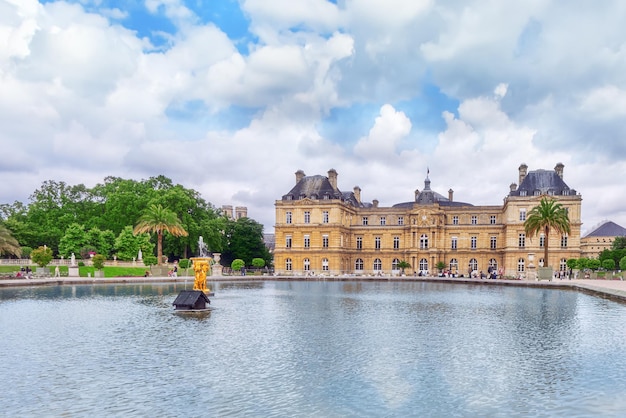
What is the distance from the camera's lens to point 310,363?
16.0 meters

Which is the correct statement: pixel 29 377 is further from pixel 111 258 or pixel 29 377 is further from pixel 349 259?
pixel 349 259

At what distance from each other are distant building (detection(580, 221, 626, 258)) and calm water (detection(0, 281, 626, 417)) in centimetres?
12155

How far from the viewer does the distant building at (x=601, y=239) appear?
134625mm

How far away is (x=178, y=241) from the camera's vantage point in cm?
8119

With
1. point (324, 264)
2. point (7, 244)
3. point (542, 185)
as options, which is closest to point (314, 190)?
point (324, 264)

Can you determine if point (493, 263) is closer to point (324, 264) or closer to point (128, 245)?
point (324, 264)

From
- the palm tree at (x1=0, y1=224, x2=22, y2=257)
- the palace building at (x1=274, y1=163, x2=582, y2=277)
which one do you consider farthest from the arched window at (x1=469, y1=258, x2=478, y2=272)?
the palm tree at (x1=0, y1=224, x2=22, y2=257)

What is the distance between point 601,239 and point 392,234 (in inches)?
3132

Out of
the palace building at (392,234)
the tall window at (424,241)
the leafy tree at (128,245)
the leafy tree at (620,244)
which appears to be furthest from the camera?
the leafy tree at (620,244)

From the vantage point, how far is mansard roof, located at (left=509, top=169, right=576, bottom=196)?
253 feet

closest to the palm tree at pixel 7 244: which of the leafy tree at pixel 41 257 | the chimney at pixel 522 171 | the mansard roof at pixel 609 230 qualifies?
the leafy tree at pixel 41 257

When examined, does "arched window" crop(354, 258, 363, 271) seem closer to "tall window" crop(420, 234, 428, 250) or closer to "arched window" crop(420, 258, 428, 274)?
"arched window" crop(420, 258, 428, 274)

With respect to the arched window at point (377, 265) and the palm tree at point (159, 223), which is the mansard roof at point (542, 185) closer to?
the arched window at point (377, 265)

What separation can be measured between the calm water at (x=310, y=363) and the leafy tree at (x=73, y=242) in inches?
1732
